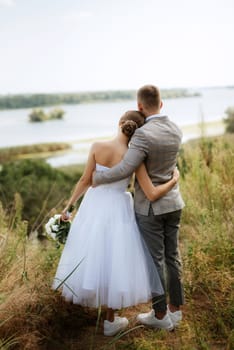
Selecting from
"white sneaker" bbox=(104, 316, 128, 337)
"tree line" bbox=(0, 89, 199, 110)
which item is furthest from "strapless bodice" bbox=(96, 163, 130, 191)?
"tree line" bbox=(0, 89, 199, 110)

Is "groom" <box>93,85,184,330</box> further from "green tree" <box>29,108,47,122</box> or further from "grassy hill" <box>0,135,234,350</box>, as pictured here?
"green tree" <box>29,108,47,122</box>

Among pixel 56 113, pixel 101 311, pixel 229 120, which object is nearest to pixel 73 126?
pixel 56 113

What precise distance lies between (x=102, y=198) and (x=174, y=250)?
2.00ft

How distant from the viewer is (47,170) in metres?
13.7

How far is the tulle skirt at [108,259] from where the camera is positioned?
10.2ft

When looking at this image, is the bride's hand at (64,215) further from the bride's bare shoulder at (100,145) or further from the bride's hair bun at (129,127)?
the bride's hair bun at (129,127)

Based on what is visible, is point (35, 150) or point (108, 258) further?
point (35, 150)

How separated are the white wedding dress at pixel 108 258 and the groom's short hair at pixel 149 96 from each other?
507 millimetres

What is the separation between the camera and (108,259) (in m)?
3.16

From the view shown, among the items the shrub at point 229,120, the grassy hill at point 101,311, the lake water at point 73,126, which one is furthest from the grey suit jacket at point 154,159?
the lake water at point 73,126

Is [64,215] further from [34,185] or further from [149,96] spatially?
[34,185]

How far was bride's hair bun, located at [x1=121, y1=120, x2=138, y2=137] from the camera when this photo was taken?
3.06 metres

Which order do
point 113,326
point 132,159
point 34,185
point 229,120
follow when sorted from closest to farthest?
point 132,159
point 113,326
point 34,185
point 229,120

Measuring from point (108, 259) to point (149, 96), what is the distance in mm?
1074
